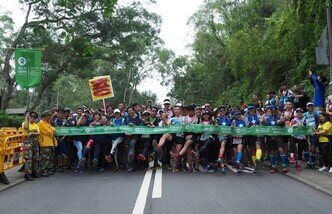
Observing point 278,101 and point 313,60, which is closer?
point 278,101

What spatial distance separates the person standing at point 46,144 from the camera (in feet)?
40.1

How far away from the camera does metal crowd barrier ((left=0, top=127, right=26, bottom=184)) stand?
10.9 m

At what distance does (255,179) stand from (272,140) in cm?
214

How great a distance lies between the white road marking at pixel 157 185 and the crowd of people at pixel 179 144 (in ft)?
2.66

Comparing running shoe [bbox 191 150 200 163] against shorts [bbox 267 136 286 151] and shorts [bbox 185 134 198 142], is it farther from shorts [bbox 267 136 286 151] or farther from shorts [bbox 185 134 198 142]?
shorts [bbox 267 136 286 151]

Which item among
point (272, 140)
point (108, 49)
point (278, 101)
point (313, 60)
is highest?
point (108, 49)

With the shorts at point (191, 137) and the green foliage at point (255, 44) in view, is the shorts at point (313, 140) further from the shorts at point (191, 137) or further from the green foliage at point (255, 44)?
the green foliage at point (255, 44)

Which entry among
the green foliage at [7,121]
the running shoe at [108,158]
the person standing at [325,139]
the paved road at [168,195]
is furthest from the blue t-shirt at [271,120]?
the green foliage at [7,121]

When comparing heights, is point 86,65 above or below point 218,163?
above

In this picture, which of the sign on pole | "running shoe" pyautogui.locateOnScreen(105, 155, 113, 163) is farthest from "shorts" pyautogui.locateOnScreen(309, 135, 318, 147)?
the sign on pole

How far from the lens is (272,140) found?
12.6m

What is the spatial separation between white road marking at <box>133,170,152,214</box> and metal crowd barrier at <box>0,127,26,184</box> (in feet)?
11.7

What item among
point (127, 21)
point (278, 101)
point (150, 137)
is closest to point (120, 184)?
point (150, 137)

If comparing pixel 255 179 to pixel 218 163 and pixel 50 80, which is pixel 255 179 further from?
pixel 50 80
